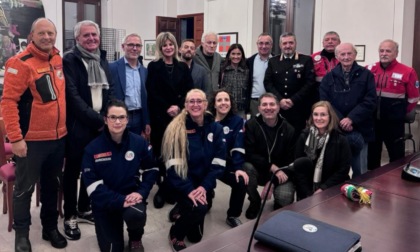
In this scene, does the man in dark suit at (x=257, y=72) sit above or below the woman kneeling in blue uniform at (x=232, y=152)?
above

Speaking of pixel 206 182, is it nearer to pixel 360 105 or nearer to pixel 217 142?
pixel 217 142

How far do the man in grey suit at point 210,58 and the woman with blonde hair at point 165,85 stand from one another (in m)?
0.39

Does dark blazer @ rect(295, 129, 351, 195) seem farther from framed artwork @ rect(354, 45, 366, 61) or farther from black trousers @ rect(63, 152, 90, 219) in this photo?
Result: framed artwork @ rect(354, 45, 366, 61)

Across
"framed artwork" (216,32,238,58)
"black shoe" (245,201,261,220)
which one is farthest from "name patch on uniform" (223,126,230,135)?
"framed artwork" (216,32,238,58)

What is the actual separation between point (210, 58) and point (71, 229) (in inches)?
80.3

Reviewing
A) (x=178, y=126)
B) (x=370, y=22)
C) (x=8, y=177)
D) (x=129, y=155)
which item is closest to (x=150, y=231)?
(x=129, y=155)

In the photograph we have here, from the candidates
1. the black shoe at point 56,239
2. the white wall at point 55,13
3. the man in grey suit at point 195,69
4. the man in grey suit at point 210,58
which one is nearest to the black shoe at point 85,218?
the black shoe at point 56,239

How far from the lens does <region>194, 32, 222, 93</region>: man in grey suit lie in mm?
3898

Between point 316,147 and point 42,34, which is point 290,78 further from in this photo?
point 42,34

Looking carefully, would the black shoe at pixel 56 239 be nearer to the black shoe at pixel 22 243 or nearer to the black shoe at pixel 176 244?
the black shoe at pixel 22 243

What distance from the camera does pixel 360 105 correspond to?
340 centimetres

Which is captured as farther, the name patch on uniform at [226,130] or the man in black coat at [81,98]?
the name patch on uniform at [226,130]

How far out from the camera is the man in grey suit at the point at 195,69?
148 inches

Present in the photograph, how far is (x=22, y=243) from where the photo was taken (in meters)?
2.59
